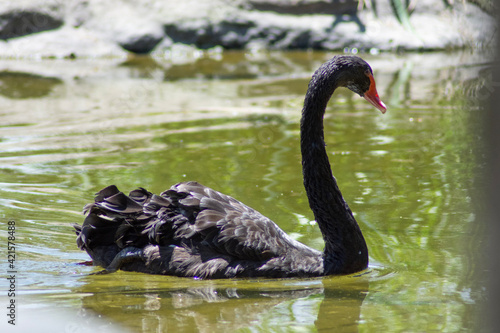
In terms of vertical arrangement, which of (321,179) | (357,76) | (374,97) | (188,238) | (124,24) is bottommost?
→ (188,238)

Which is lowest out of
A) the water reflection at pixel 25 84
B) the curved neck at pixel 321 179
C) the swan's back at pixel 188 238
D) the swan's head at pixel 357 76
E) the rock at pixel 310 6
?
the water reflection at pixel 25 84

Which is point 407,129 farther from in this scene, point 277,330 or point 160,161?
point 277,330

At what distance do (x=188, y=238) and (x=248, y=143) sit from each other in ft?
10.5

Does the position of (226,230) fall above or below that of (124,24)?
below

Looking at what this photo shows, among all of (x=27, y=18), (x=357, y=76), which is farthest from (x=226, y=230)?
(x=27, y=18)

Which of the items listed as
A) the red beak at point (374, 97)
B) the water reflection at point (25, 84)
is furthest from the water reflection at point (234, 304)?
the water reflection at point (25, 84)

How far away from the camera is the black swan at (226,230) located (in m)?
4.34

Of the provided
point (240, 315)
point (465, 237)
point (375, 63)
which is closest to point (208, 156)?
point (465, 237)

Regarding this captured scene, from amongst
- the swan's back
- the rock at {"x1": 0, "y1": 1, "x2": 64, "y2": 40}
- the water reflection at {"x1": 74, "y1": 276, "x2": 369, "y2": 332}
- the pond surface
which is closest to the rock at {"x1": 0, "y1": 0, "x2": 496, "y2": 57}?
the rock at {"x1": 0, "y1": 1, "x2": 64, "y2": 40}

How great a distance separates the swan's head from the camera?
460 centimetres

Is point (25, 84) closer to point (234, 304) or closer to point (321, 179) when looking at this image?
point (321, 179)

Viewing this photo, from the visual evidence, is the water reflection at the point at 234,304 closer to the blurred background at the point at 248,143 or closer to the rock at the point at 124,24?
the blurred background at the point at 248,143

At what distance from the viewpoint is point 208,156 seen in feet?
23.0

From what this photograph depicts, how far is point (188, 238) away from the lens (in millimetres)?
4430
